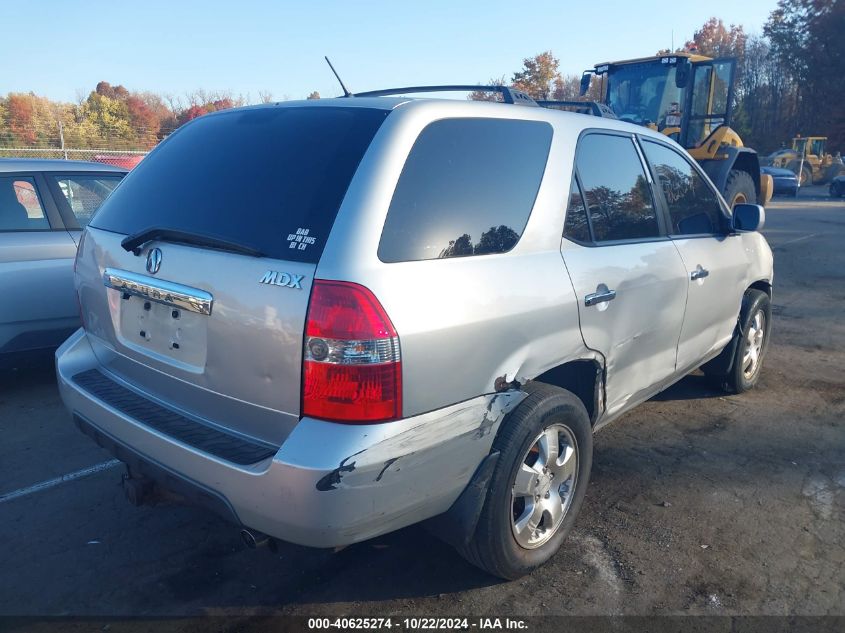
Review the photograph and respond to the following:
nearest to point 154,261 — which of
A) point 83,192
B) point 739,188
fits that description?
point 83,192

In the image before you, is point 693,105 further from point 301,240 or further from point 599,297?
point 301,240

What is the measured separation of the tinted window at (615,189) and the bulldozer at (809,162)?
124 ft

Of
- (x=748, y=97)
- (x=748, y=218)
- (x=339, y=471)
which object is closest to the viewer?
(x=339, y=471)

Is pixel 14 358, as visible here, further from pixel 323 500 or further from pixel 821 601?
pixel 821 601

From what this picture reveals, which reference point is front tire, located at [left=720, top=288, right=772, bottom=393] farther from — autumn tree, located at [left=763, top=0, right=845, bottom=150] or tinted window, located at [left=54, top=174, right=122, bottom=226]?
autumn tree, located at [left=763, top=0, right=845, bottom=150]

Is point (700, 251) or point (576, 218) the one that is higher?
point (576, 218)

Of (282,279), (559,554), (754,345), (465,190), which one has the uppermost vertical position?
(465,190)

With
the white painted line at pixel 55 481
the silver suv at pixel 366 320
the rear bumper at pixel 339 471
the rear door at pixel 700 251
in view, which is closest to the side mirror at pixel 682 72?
the rear door at pixel 700 251

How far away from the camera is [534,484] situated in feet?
9.27

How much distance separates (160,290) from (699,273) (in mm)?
2980

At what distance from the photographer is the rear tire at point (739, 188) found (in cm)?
1163

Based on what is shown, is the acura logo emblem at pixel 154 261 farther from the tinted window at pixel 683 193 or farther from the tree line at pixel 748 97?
the tree line at pixel 748 97

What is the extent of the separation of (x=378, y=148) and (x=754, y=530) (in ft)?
8.47

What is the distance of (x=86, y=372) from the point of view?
3.02m
